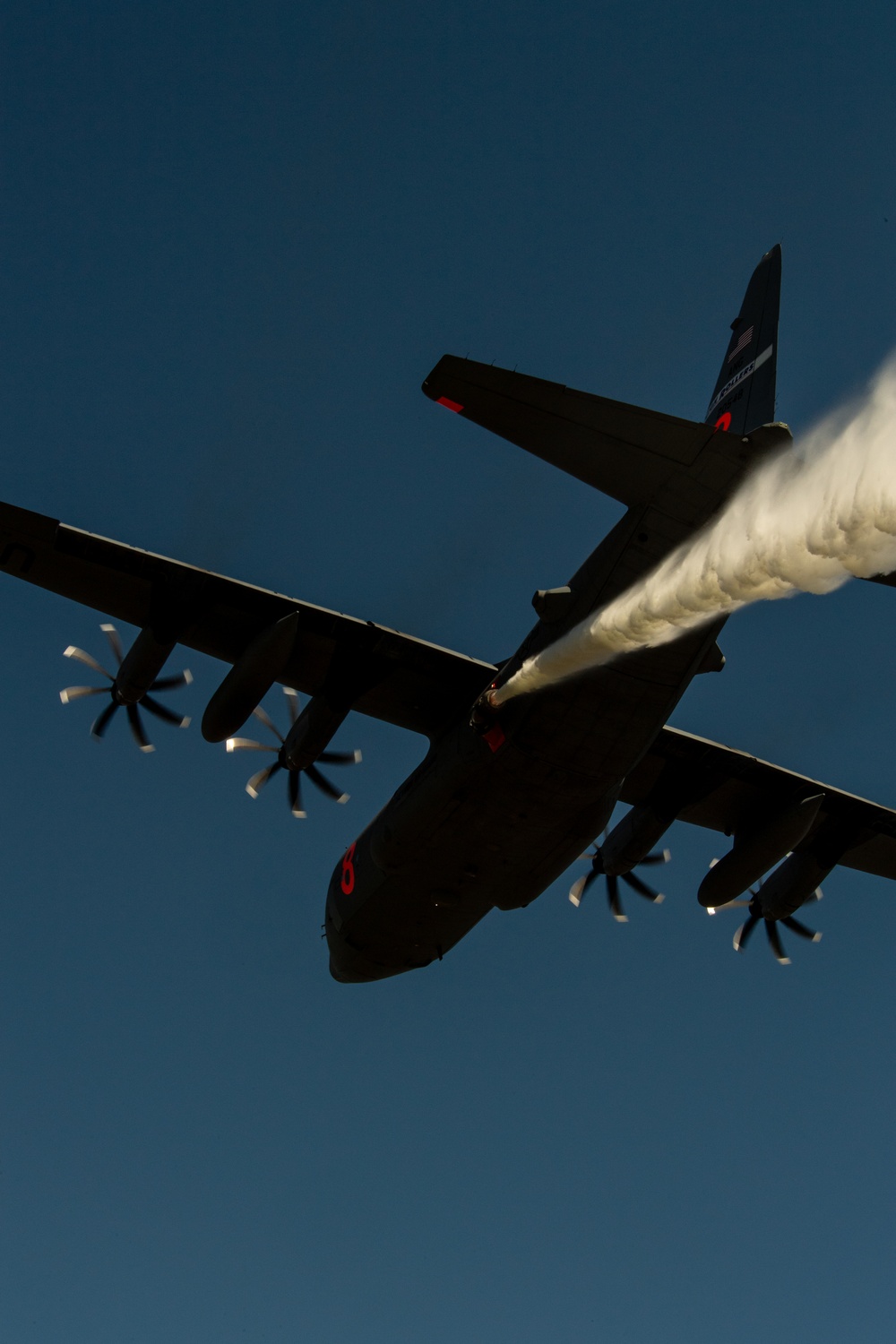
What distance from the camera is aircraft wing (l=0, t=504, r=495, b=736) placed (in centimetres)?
1719

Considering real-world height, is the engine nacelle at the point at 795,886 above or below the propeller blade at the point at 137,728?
above

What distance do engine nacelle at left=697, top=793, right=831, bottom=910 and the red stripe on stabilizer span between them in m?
5.90

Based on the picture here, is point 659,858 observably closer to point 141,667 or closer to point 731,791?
point 731,791

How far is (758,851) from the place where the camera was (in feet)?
63.0

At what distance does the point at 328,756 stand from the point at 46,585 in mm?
4901

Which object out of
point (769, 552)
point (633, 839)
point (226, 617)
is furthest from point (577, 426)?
point (633, 839)

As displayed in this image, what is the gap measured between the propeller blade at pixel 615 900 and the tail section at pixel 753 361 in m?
8.11

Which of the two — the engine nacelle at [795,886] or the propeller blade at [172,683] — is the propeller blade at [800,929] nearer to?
the engine nacelle at [795,886]

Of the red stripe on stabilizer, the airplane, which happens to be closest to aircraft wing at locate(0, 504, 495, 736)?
the airplane

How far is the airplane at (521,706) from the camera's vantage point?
1327cm

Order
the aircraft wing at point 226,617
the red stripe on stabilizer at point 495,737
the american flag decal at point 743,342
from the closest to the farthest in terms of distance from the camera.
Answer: the red stripe on stabilizer at point 495,737 → the american flag decal at point 743,342 → the aircraft wing at point 226,617

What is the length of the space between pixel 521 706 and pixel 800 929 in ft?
31.1

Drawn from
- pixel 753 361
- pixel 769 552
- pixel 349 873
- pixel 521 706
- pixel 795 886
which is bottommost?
pixel 349 873

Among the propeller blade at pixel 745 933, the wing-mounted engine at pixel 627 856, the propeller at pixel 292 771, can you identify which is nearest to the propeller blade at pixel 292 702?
the propeller at pixel 292 771
